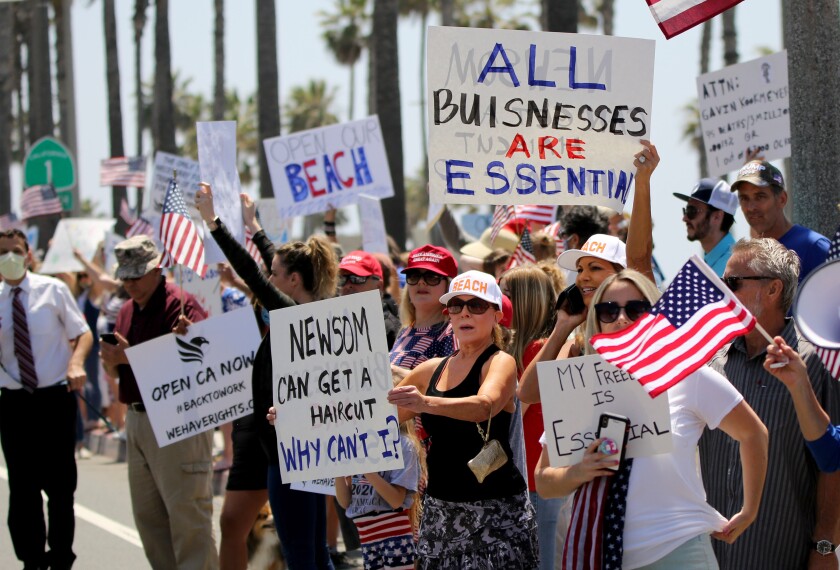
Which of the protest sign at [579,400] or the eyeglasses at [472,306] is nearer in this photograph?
the protest sign at [579,400]

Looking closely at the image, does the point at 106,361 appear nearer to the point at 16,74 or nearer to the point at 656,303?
the point at 656,303

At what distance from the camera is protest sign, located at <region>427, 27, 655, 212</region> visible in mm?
5898

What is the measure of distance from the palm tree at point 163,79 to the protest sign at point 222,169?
2341cm

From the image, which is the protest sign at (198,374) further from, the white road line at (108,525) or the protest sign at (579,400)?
the protest sign at (579,400)

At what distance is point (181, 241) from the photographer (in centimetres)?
812

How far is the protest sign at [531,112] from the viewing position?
5.90 meters

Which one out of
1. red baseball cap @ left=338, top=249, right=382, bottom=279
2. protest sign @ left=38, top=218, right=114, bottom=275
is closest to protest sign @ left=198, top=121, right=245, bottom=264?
red baseball cap @ left=338, top=249, right=382, bottom=279

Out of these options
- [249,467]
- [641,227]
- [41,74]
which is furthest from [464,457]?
[41,74]

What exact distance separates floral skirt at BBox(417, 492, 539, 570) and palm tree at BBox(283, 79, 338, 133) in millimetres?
77923

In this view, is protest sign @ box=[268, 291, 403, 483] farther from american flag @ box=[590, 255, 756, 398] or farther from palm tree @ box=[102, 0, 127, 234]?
palm tree @ box=[102, 0, 127, 234]

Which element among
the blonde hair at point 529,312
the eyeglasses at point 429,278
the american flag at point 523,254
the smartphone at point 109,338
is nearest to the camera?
the blonde hair at point 529,312

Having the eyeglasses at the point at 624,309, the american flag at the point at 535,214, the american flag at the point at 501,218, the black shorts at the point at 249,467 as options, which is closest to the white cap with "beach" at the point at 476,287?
the eyeglasses at the point at 624,309

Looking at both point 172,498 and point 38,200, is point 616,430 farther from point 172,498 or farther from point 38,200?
point 38,200

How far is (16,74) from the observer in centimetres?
4719
